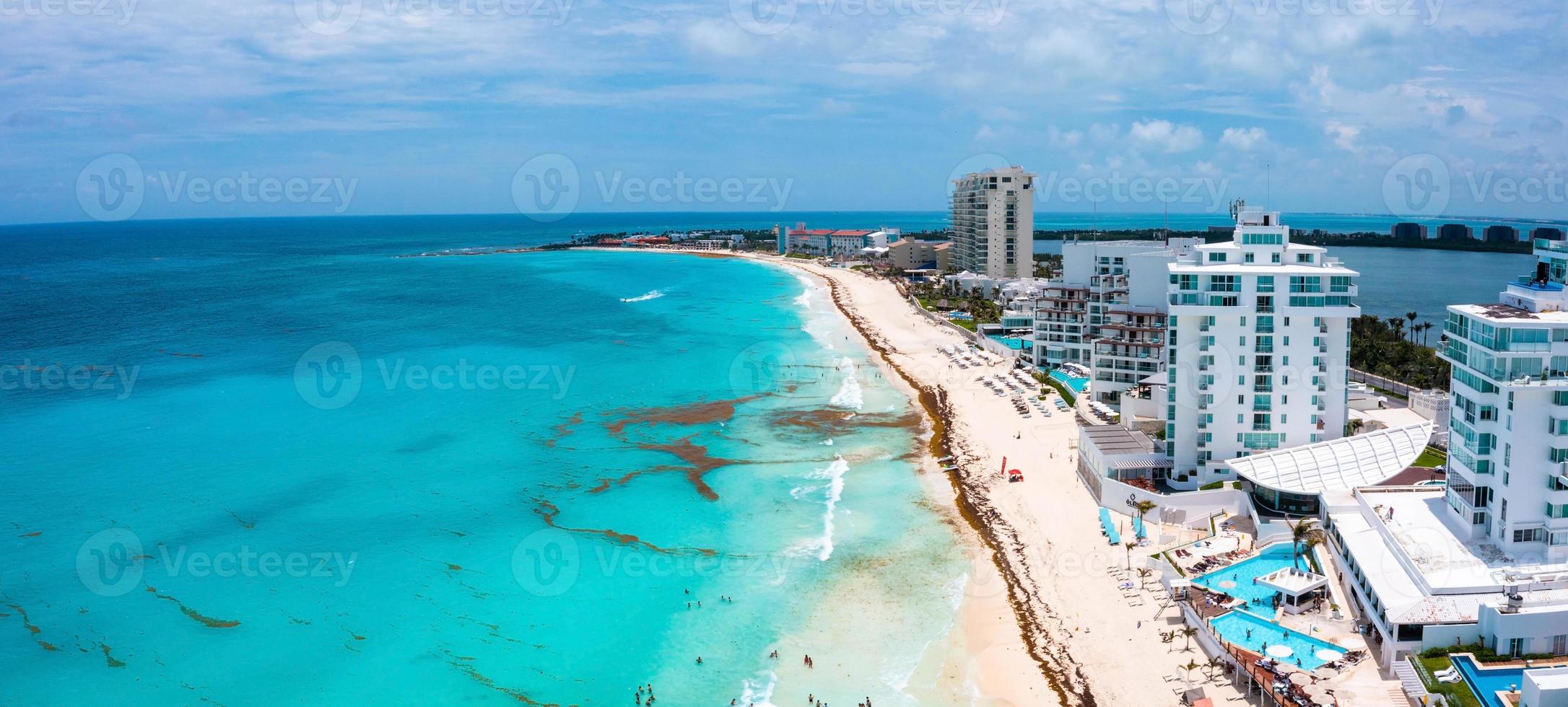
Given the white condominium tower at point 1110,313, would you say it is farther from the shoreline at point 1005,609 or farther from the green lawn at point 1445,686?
the green lawn at point 1445,686

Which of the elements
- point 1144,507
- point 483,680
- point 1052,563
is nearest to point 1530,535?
point 1144,507

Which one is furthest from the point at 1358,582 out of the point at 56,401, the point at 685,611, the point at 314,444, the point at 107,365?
the point at 107,365

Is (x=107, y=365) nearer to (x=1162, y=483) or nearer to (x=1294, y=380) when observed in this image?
(x=1162, y=483)

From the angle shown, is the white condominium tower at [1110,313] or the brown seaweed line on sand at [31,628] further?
the white condominium tower at [1110,313]
